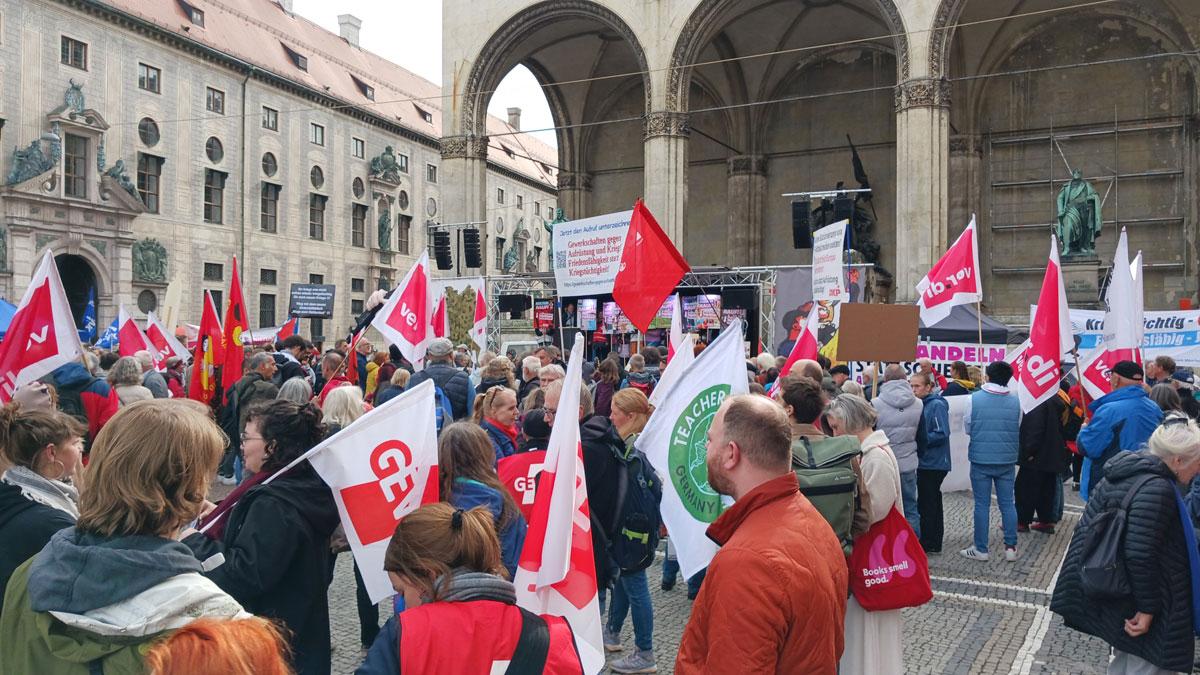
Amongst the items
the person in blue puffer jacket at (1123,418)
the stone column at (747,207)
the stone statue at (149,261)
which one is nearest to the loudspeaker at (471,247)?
the stone column at (747,207)

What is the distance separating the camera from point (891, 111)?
2770 cm

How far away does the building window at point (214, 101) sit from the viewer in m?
35.7

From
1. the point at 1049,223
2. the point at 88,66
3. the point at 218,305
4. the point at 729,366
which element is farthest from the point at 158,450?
the point at 218,305

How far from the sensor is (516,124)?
210 feet

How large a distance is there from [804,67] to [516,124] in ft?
124

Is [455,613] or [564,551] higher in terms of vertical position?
[455,613]

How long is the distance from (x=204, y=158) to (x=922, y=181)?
2722 centimetres

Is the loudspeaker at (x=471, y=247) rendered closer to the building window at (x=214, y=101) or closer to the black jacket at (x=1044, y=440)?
the building window at (x=214, y=101)

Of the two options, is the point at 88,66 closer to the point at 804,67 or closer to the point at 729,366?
the point at 804,67

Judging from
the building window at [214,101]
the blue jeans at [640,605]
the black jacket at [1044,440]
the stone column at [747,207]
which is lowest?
the blue jeans at [640,605]

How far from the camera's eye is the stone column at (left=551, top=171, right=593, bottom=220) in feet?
107

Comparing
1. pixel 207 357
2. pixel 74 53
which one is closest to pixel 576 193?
pixel 74 53

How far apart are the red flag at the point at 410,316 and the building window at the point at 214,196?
30.0 meters

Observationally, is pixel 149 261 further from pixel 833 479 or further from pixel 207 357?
pixel 833 479
